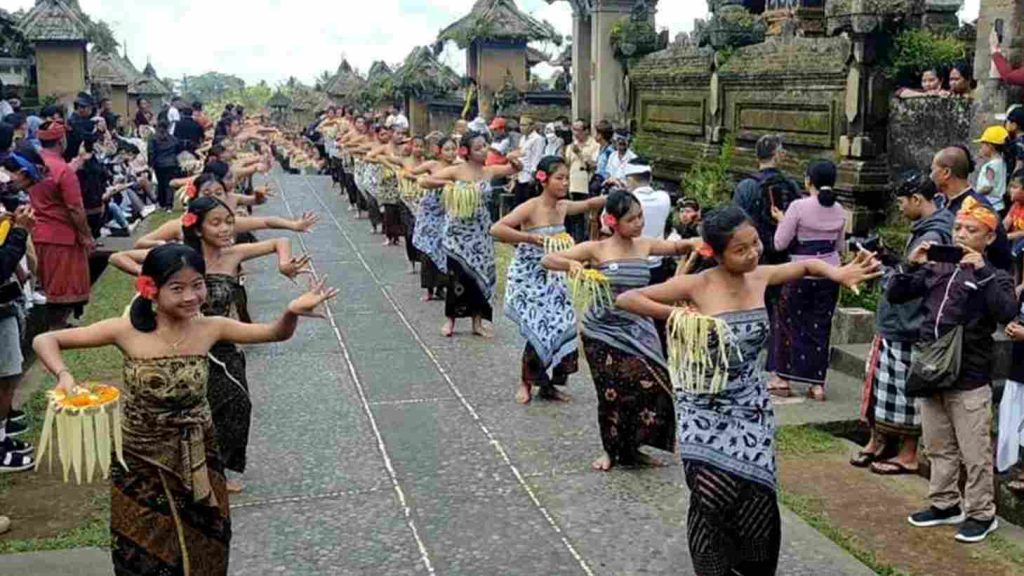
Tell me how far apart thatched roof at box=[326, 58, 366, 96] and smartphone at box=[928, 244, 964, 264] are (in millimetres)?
39974

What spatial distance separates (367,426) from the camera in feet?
24.1

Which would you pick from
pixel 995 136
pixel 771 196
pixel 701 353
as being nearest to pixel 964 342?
pixel 701 353

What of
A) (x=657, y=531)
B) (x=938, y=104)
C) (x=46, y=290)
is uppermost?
(x=938, y=104)

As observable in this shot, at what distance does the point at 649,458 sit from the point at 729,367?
2132mm

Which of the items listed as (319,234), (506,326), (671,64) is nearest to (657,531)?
(506,326)

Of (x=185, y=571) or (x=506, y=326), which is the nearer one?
(x=185, y=571)

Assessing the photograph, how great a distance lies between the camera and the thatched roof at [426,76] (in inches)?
1062

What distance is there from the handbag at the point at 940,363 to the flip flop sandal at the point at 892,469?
1.12 metres

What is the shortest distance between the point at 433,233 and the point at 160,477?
289 inches

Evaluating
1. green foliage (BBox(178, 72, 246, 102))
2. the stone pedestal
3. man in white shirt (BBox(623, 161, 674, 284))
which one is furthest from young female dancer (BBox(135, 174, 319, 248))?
green foliage (BBox(178, 72, 246, 102))

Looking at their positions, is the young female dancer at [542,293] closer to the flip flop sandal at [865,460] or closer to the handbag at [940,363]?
the flip flop sandal at [865,460]

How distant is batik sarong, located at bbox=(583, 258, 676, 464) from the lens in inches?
245

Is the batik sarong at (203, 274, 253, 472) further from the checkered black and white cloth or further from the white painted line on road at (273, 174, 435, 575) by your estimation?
the checkered black and white cloth

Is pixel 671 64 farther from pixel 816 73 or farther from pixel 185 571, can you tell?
pixel 185 571
